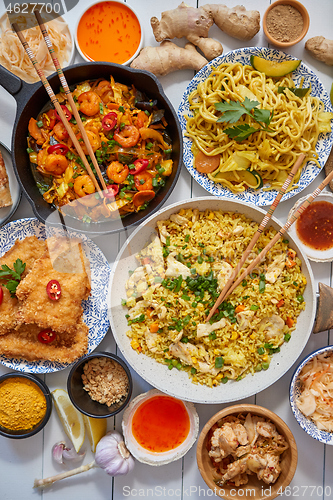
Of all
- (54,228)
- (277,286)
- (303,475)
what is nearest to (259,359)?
(277,286)

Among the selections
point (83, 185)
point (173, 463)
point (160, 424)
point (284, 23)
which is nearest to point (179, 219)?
point (83, 185)

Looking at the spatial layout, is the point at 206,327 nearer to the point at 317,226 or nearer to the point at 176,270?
the point at 176,270

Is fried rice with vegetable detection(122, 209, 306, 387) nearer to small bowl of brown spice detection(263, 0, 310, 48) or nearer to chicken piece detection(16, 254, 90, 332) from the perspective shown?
chicken piece detection(16, 254, 90, 332)

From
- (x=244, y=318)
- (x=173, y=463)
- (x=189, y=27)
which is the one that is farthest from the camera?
(x=173, y=463)

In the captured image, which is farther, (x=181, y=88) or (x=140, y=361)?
(x=181, y=88)

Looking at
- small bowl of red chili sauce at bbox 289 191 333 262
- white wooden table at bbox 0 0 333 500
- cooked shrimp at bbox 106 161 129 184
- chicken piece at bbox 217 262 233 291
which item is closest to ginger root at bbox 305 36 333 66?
white wooden table at bbox 0 0 333 500

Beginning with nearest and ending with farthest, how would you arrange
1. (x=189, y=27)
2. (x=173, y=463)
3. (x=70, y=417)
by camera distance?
(x=189, y=27), (x=70, y=417), (x=173, y=463)

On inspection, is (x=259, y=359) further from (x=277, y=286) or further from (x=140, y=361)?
(x=140, y=361)
